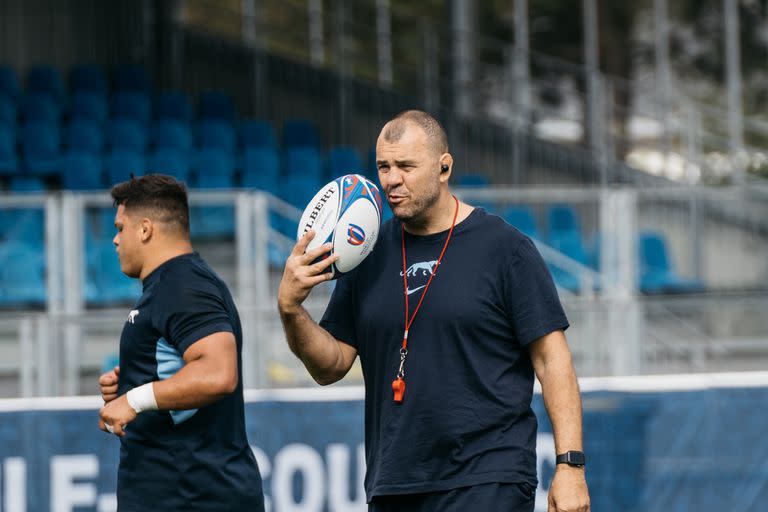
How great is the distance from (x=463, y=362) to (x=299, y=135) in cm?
1222

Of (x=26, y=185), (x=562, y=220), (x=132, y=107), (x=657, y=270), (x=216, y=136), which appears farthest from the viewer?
(x=132, y=107)

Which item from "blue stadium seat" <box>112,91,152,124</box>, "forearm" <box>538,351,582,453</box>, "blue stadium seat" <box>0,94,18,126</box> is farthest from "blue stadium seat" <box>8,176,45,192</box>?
"forearm" <box>538,351,582,453</box>

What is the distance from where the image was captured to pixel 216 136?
15.2m

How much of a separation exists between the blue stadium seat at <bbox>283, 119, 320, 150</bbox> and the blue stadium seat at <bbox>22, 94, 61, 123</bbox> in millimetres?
2775

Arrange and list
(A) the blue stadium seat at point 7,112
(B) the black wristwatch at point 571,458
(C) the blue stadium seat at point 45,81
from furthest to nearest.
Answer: (C) the blue stadium seat at point 45,81
(A) the blue stadium seat at point 7,112
(B) the black wristwatch at point 571,458

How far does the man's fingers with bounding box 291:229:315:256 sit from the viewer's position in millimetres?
3922

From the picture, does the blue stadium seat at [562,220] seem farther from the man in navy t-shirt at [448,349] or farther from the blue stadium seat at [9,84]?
the blue stadium seat at [9,84]

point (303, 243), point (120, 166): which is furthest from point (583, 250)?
point (303, 243)

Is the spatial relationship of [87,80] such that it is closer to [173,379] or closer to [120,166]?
[120,166]

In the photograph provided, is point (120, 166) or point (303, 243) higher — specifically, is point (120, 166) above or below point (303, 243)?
above

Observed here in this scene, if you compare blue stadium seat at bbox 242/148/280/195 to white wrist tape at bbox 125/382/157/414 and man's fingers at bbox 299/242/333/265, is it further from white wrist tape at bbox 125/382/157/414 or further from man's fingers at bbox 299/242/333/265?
man's fingers at bbox 299/242/333/265

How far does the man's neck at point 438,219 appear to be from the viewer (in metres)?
4.06

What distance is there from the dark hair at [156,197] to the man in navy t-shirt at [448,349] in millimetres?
667

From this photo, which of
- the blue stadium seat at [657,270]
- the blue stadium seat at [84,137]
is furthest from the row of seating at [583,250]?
the blue stadium seat at [84,137]
